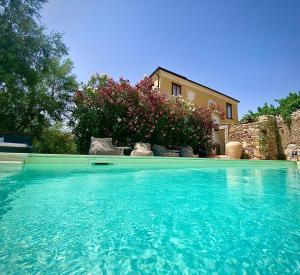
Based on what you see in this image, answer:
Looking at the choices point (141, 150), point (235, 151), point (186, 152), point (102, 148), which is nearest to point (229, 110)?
point (235, 151)

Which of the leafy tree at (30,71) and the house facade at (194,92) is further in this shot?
the house facade at (194,92)

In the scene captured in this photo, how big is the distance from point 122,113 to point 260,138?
970 centimetres

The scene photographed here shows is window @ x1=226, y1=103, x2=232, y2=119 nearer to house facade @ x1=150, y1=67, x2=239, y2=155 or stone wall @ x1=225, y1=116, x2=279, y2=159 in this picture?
house facade @ x1=150, y1=67, x2=239, y2=155

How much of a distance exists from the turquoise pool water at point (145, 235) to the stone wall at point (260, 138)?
1261cm

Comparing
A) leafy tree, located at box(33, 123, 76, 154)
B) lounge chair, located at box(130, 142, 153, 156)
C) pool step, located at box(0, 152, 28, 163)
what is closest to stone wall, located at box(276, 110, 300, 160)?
lounge chair, located at box(130, 142, 153, 156)

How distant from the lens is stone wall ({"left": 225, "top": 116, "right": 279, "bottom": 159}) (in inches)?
552

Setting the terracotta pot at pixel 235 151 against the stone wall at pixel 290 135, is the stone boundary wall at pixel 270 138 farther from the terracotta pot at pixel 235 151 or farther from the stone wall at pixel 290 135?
the terracotta pot at pixel 235 151

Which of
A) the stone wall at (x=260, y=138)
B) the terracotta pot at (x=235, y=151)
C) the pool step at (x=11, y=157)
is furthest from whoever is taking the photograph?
the stone wall at (x=260, y=138)

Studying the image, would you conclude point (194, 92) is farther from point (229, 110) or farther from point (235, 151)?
point (235, 151)

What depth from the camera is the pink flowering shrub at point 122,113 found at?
1004 centimetres

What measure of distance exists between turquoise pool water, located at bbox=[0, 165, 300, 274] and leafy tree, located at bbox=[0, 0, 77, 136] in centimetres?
1226

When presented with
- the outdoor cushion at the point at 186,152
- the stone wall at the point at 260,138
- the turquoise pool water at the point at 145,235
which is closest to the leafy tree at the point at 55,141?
the outdoor cushion at the point at 186,152

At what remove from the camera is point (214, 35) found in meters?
12.2

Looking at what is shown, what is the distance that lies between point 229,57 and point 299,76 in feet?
30.6
